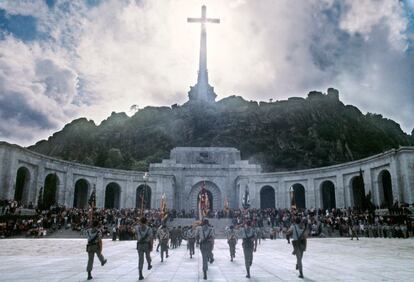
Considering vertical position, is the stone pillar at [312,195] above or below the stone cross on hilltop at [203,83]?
below

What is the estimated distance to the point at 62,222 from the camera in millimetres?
32219

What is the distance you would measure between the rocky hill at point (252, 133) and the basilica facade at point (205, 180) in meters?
30.9

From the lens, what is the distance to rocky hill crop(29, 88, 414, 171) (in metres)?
86.8

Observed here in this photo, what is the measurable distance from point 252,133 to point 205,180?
5160 centimetres

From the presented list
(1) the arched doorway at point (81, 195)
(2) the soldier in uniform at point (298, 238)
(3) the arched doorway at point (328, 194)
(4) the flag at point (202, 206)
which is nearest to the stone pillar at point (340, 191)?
(3) the arched doorway at point (328, 194)

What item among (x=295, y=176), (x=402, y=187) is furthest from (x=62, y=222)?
(x=402, y=187)

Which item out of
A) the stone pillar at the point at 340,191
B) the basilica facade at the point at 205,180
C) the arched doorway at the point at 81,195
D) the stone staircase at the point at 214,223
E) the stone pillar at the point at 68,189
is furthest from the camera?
the arched doorway at the point at 81,195

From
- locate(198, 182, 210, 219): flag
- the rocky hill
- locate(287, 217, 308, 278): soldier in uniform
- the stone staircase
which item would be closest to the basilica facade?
the stone staircase

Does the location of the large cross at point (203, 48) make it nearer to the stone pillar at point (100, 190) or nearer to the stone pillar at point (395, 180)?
the stone pillar at point (100, 190)

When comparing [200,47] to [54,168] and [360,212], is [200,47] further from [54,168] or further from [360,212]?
[360,212]

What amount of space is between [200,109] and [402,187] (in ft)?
245

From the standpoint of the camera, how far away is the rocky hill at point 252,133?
8681 centimetres

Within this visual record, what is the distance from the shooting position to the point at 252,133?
97.3 meters

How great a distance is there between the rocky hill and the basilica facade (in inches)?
1215
